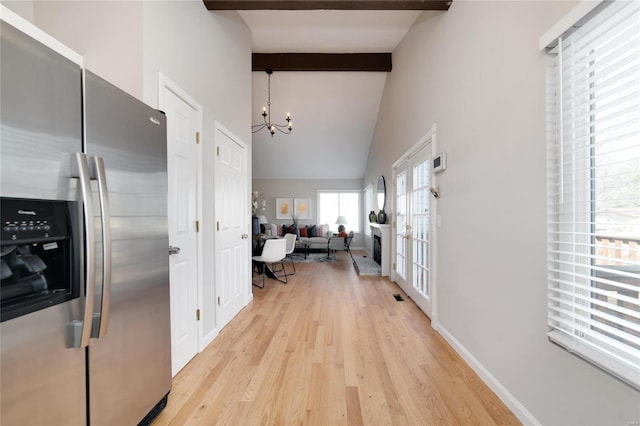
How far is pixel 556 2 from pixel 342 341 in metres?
2.69

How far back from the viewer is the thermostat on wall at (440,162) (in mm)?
2404

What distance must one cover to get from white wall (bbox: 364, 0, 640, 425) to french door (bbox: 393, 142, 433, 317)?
0.38m

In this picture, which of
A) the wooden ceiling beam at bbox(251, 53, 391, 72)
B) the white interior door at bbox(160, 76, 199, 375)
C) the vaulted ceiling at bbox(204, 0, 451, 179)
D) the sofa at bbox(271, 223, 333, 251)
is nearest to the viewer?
the white interior door at bbox(160, 76, 199, 375)

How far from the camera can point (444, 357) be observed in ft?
6.95

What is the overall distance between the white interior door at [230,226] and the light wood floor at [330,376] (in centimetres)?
30

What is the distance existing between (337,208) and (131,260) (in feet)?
26.8

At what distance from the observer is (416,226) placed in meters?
3.34

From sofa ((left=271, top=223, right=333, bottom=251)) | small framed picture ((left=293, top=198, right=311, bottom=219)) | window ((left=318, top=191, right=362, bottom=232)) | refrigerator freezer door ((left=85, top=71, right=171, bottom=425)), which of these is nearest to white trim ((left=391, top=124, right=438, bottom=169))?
refrigerator freezer door ((left=85, top=71, right=171, bottom=425))

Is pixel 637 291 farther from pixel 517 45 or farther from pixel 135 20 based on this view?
pixel 135 20

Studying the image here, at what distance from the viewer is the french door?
293 cm

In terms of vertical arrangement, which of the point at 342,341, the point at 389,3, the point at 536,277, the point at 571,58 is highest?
the point at 389,3

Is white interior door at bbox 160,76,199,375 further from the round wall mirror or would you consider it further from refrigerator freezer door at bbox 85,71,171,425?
the round wall mirror

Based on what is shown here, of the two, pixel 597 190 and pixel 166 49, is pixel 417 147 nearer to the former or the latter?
pixel 597 190

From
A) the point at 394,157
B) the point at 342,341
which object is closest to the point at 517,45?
the point at 342,341
